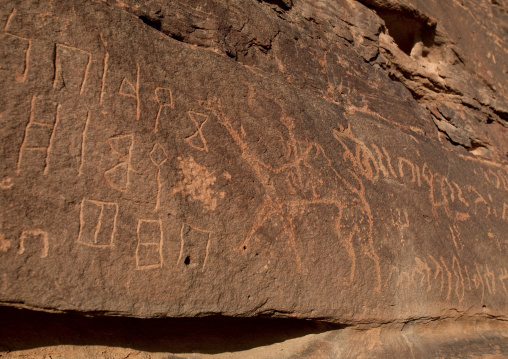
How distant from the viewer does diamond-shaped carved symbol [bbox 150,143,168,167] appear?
1546 mm

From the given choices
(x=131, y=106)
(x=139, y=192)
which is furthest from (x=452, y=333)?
(x=131, y=106)

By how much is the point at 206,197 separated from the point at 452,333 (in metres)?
1.62

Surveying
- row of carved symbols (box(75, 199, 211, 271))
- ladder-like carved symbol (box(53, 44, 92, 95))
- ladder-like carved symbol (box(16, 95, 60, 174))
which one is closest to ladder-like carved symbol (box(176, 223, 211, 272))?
row of carved symbols (box(75, 199, 211, 271))

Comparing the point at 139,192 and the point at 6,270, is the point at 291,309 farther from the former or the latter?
the point at 6,270

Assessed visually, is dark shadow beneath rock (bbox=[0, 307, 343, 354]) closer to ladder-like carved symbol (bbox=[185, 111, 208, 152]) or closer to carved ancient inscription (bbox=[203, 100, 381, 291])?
carved ancient inscription (bbox=[203, 100, 381, 291])

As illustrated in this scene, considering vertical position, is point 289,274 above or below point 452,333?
above

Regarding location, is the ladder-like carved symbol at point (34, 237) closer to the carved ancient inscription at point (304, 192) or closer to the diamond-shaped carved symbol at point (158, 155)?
the diamond-shaped carved symbol at point (158, 155)

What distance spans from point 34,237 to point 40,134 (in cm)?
33

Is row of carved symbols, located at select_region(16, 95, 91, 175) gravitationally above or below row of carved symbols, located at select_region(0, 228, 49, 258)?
above

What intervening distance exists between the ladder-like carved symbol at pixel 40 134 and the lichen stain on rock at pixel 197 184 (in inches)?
17.3

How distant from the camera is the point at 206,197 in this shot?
163cm

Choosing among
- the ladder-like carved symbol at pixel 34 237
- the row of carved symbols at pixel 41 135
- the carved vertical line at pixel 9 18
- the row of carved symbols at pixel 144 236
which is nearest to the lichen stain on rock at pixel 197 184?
the row of carved symbols at pixel 144 236

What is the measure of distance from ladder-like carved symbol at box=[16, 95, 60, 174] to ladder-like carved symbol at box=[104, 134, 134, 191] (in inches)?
7.2

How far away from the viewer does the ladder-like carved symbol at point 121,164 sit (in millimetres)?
1443
